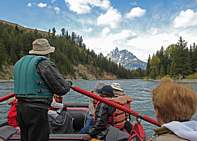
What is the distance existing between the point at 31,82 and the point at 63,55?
400 ft

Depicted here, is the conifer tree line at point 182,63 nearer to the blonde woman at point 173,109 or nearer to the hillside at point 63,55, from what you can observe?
the hillside at point 63,55

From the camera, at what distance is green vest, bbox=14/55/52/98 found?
13.0ft

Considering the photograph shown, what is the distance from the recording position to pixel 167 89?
7.24ft

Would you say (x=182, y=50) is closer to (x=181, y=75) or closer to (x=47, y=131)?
(x=181, y=75)

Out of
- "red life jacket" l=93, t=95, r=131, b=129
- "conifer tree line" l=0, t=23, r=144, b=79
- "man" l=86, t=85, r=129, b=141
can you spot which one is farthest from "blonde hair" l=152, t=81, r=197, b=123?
"conifer tree line" l=0, t=23, r=144, b=79

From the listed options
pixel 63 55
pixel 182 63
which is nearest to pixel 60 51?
pixel 63 55

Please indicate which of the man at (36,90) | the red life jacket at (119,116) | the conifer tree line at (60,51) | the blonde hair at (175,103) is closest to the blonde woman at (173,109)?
the blonde hair at (175,103)

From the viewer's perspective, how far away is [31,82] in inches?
156

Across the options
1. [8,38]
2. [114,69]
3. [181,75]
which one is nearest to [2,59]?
[8,38]

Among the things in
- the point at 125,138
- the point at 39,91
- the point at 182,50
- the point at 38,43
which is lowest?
the point at 125,138

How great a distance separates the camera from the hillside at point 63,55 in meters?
95.5

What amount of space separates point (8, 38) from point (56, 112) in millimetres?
100435

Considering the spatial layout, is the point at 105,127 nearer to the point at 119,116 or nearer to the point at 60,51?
the point at 119,116

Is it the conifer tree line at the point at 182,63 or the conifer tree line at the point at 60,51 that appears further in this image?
the conifer tree line at the point at 60,51
